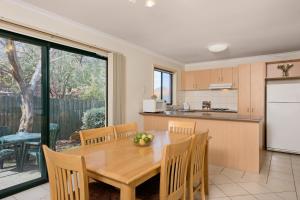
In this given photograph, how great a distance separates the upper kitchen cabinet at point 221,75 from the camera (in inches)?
199

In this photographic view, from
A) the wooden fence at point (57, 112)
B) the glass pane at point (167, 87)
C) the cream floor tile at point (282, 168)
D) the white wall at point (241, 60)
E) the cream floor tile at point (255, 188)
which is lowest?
the cream floor tile at point (282, 168)

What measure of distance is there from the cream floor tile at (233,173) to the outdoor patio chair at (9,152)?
301 cm

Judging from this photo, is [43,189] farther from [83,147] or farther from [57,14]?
[57,14]

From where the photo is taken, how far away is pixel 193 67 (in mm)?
5859

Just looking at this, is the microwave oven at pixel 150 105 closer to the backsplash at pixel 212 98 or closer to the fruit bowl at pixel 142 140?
the backsplash at pixel 212 98

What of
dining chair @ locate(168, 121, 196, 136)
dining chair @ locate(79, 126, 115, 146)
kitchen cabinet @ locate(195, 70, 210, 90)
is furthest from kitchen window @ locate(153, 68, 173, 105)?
dining chair @ locate(79, 126, 115, 146)

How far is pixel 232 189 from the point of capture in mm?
2492

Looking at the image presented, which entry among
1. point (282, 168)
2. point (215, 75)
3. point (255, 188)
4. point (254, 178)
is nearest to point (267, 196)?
point (255, 188)

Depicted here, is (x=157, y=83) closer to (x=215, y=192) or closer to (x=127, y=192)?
(x=215, y=192)

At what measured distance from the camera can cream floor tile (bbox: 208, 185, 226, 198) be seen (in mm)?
2338

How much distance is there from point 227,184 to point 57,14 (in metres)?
3.31

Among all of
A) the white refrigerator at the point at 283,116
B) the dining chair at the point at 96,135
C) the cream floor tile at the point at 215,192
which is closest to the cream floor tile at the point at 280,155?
the white refrigerator at the point at 283,116

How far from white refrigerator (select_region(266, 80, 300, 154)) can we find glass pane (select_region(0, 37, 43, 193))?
15.0 ft

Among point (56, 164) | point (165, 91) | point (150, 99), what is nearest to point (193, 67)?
point (165, 91)
